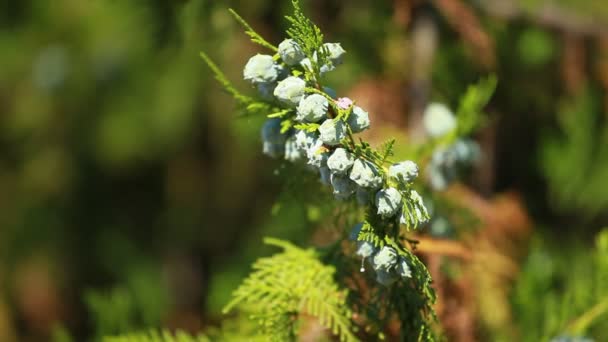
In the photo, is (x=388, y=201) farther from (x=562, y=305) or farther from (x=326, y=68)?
(x=562, y=305)

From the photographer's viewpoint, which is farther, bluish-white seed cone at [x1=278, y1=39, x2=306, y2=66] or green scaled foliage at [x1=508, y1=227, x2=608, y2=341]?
green scaled foliage at [x1=508, y1=227, x2=608, y2=341]

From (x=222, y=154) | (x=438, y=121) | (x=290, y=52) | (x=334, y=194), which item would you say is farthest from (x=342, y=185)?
(x=222, y=154)

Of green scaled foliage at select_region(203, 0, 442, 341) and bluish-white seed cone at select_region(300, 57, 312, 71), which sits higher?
bluish-white seed cone at select_region(300, 57, 312, 71)

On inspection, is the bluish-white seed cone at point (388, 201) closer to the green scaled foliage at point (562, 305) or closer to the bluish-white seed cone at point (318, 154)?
the bluish-white seed cone at point (318, 154)

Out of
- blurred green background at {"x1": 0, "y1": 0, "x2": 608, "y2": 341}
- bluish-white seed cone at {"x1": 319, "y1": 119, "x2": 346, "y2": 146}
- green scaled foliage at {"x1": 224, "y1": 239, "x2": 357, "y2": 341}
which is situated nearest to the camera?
bluish-white seed cone at {"x1": 319, "y1": 119, "x2": 346, "y2": 146}

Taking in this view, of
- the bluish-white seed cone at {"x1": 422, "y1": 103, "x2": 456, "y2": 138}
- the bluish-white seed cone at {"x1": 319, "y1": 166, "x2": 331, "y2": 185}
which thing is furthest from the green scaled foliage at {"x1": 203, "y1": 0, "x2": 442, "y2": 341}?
the bluish-white seed cone at {"x1": 422, "y1": 103, "x2": 456, "y2": 138}

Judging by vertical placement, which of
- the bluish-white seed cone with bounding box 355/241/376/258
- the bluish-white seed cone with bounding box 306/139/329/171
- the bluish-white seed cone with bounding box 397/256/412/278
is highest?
the bluish-white seed cone with bounding box 306/139/329/171

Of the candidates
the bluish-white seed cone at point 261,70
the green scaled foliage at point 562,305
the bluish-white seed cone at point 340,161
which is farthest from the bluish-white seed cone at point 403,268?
the green scaled foliage at point 562,305

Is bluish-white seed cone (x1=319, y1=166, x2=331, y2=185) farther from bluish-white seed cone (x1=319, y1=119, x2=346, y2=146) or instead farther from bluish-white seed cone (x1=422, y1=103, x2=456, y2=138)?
bluish-white seed cone (x1=422, y1=103, x2=456, y2=138)
